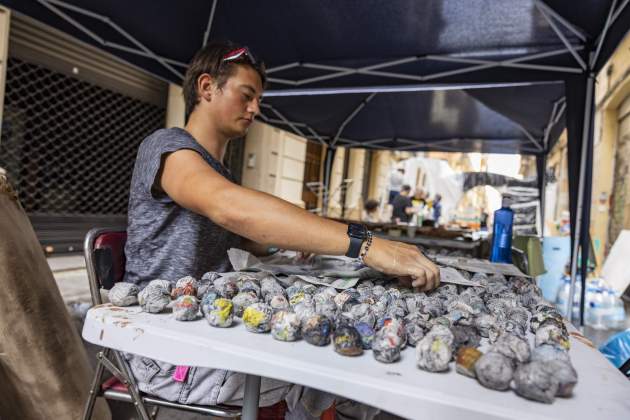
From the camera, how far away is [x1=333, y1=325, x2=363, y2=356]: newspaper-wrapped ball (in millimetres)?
654

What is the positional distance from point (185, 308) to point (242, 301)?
0.10 metres

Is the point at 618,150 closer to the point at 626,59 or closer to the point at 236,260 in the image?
the point at 626,59

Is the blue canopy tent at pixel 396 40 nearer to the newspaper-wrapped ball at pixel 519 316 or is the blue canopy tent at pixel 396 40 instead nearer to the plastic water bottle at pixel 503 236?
the plastic water bottle at pixel 503 236

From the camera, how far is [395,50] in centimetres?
326

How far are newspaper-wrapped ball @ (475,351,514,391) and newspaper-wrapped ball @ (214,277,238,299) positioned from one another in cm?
49

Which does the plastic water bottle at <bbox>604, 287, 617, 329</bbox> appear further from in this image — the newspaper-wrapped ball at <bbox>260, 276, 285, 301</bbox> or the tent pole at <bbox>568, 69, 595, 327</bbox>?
the newspaper-wrapped ball at <bbox>260, 276, 285, 301</bbox>

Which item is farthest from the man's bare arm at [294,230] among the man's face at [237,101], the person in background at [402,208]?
the person in background at [402,208]

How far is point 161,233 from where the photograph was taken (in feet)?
4.33

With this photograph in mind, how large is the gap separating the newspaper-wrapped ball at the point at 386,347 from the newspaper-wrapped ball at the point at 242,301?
26 cm

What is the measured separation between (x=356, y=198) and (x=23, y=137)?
36.5 ft

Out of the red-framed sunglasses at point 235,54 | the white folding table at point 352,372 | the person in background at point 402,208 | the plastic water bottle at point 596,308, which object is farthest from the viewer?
the person in background at point 402,208

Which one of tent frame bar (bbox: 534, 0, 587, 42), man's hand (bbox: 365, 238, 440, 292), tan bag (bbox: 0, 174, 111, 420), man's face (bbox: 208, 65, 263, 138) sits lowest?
tan bag (bbox: 0, 174, 111, 420)

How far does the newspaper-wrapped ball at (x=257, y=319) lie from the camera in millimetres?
723

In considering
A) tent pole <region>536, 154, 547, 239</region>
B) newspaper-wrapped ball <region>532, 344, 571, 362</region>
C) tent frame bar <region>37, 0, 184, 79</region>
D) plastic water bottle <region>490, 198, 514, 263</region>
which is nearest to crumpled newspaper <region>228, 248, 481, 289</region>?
newspaper-wrapped ball <region>532, 344, 571, 362</region>
